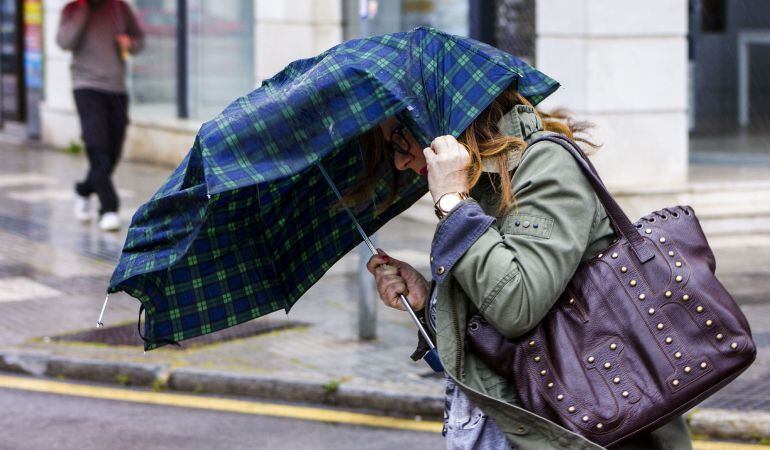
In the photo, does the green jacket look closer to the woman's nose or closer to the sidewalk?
the woman's nose

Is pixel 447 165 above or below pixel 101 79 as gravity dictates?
above

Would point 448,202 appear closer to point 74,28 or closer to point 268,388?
point 268,388

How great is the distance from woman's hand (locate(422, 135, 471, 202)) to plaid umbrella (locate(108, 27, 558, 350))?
0.03 meters

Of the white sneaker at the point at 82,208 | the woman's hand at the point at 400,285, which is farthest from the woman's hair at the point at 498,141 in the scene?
the white sneaker at the point at 82,208

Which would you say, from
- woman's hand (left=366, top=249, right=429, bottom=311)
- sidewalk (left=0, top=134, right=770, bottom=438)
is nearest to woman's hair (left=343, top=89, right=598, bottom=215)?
woman's hand (left=366, top=249, right=429, bottom=311)

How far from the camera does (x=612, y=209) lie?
257cm

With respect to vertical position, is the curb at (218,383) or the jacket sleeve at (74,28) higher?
the jacket sleeve at (74,28)

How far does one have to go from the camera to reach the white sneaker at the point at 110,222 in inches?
416

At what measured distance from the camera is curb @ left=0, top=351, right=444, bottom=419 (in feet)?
19.8

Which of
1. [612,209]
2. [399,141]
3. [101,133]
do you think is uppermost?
[399,141]

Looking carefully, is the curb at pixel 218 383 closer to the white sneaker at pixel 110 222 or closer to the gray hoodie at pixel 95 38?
the white sneaker at pixel 110 222

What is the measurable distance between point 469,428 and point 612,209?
55cm

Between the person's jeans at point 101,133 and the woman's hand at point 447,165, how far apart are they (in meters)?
8.28

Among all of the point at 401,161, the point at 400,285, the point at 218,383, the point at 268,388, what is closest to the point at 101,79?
the point at 218,383
